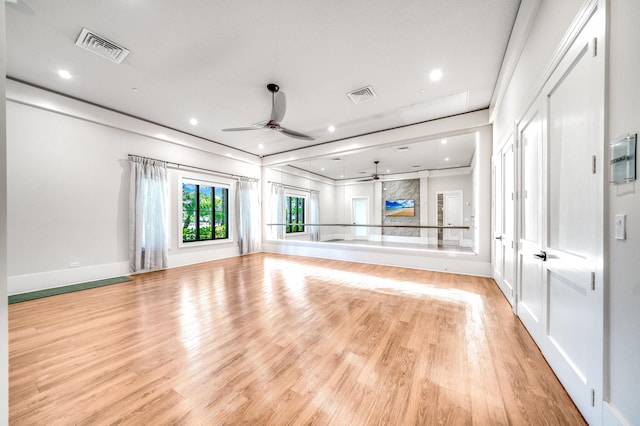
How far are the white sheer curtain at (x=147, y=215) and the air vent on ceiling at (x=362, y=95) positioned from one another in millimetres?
4229

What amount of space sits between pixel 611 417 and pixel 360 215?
5.46 metres

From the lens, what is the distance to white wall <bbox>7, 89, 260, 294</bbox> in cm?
338

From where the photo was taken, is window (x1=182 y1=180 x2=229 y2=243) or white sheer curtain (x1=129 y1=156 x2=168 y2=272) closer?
white sheer curtain (x1=129 y1=156 x2=168 y2=272)

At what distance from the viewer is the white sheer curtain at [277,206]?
7273mm

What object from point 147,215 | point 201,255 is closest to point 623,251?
point 147,215

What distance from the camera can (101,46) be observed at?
2660mm

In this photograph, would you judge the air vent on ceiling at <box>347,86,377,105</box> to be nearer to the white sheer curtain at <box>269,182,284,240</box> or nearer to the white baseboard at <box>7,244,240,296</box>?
the white sheer curtain at <box>269,182,284,240</box>

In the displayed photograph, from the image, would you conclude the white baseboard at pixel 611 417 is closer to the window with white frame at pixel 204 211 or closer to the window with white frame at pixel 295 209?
the window with white frame at pixel 204 211

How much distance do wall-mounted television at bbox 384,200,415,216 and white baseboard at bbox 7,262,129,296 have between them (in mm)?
6202

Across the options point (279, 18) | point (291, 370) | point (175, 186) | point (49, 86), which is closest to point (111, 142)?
point (49, 86)

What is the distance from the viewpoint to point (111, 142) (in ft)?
14.1

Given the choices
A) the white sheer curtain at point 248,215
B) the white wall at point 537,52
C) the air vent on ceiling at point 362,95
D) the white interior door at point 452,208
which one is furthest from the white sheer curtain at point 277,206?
the white wall at point 537,52

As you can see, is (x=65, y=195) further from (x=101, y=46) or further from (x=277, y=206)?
(x=277, y=206)

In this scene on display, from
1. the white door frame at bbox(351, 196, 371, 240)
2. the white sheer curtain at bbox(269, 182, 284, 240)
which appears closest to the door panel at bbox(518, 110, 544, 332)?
the white door frame at bbox(351, 196, 371, 240)
